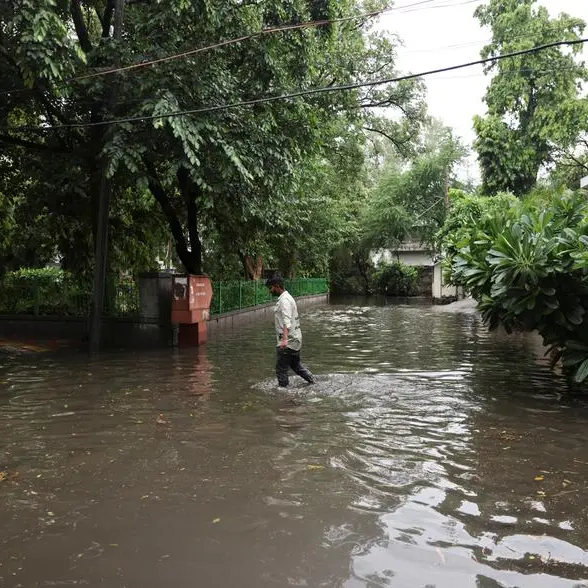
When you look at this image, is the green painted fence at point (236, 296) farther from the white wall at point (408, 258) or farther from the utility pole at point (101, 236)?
the white wall at point (408, 258)

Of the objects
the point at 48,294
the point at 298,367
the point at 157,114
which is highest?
the point at 157,114

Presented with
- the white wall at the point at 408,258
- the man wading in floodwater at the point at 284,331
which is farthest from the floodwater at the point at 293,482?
the white wall at the point at 408,258

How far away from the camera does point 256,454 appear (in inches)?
219

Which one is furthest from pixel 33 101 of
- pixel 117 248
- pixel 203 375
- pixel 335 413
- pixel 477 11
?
pixel 477 11

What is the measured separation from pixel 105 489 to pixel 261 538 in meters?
1.58

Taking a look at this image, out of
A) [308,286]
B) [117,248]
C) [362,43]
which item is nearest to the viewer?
[117,248]

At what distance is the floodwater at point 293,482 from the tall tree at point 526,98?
18.6 meters

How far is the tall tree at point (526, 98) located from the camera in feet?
80.6

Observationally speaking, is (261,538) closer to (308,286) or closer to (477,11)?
(477,11)

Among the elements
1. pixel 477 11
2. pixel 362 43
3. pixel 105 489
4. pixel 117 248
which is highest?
pixel 477 11

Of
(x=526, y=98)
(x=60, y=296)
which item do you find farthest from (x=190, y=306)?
(x=526, y=98)

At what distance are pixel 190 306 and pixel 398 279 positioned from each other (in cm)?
3591

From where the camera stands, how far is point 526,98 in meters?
25.7

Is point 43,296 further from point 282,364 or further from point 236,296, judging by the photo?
point 282,364
